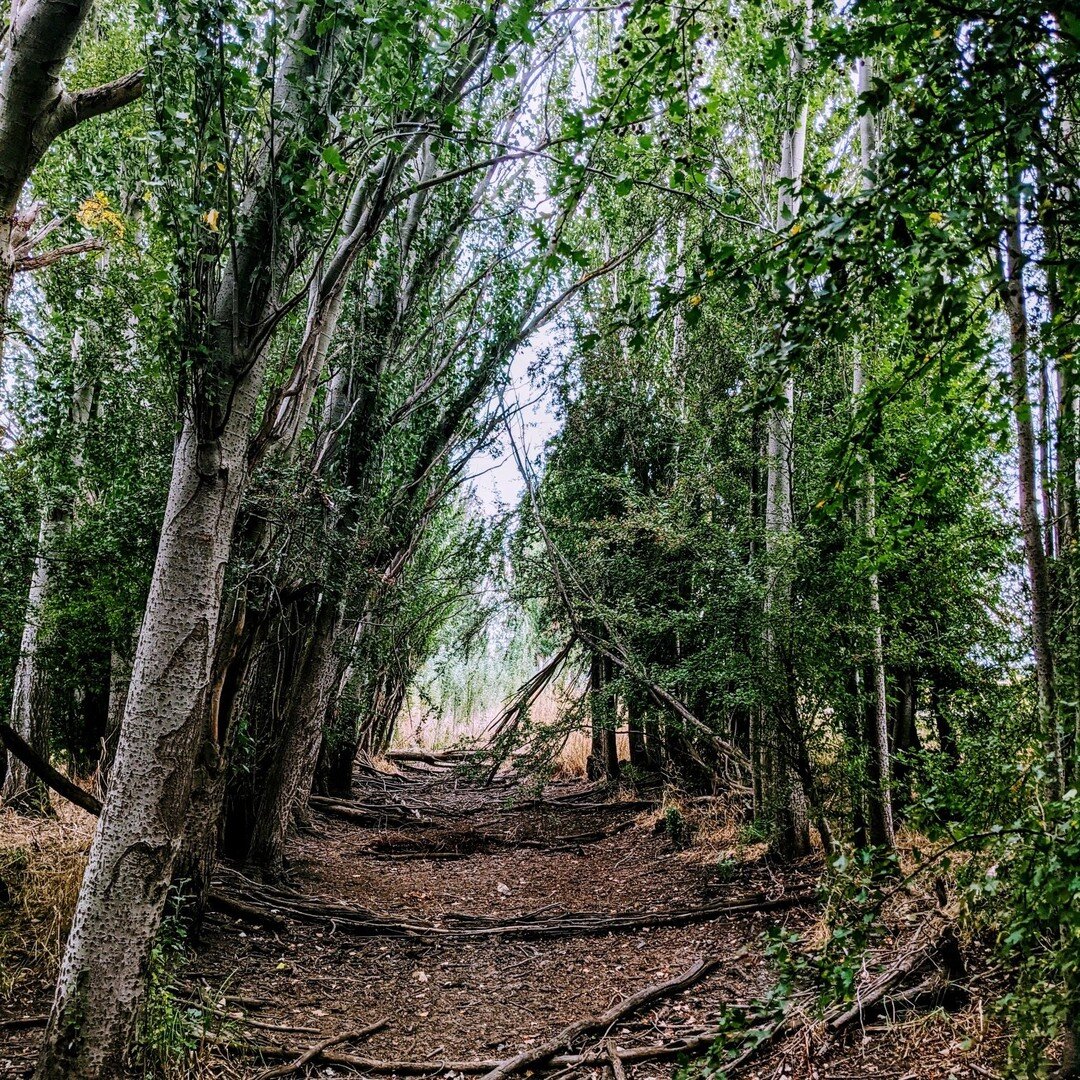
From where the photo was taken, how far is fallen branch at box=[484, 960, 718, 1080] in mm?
3521

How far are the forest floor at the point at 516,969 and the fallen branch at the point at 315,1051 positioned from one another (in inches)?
0.6

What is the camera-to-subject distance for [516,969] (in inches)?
197

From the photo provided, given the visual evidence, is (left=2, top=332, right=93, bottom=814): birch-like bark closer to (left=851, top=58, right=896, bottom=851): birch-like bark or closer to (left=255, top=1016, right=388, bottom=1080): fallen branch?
(left=255, top=1016, right=388, bottom=1080): fallen branch

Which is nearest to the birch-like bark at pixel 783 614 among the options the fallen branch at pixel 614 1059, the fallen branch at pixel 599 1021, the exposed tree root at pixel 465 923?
the exposed tree root at pixel 465 923

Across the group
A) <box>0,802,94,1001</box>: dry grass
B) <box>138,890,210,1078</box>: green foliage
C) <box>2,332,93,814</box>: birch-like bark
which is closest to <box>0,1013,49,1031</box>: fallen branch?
<box>0,802,94,1001</box>: dry grass

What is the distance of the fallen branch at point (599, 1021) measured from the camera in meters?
3.52

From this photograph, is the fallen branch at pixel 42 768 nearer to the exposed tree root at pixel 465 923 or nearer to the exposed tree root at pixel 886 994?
the exposed tree root at pixel 465 923

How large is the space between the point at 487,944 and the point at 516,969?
0.53 meters

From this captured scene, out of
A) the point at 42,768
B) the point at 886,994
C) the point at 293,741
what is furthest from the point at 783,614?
the point at 42,768

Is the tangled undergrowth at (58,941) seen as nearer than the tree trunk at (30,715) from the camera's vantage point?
Yes

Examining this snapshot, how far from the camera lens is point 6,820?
572cm

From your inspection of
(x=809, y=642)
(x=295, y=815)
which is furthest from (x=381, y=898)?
(x=809, y=642)

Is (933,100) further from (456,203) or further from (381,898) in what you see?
(381,898)

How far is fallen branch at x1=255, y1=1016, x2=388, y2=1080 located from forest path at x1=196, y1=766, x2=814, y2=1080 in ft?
0.14
